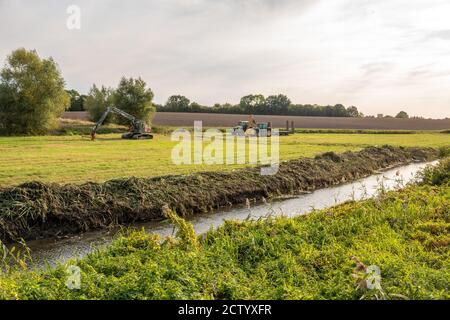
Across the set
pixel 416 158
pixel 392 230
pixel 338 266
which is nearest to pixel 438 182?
pixel 392 230

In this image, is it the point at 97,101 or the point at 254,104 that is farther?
the point at 254,104

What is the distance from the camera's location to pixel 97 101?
5603 cm

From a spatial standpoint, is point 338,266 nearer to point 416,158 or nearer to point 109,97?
point 416,158

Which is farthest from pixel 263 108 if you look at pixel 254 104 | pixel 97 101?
pixel 97 101

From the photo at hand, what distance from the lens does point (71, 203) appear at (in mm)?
11820

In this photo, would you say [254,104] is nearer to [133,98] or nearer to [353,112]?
[353,112]

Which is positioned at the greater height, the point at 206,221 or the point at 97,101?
the point at 97,101

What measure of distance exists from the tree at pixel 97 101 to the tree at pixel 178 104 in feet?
116

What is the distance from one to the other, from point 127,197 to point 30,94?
37286mm

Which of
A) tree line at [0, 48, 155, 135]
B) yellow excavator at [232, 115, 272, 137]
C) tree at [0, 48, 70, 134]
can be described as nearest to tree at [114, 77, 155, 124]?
tree line at [0, 48, 155, 135]

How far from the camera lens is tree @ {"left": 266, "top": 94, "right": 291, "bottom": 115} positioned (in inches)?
3925

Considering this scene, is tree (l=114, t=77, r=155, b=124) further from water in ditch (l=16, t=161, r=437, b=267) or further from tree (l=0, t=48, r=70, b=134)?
water in ditch (l=16, t=161, r=437, b=267)

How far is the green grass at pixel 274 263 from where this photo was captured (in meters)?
5.75
